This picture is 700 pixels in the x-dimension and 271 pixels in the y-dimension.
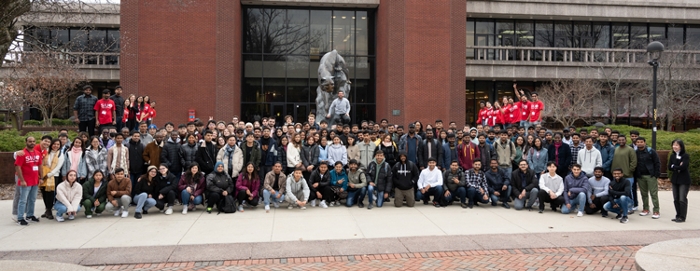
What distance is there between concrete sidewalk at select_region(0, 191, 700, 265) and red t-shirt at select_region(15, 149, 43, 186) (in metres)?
0.85

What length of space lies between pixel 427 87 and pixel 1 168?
1978 centimetres

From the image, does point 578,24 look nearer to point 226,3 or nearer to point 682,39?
point 682,39

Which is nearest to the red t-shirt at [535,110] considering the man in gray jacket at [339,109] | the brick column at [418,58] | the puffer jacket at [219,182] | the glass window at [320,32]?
the man in gray jacket at [339,109]

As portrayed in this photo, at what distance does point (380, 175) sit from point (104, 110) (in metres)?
7.69

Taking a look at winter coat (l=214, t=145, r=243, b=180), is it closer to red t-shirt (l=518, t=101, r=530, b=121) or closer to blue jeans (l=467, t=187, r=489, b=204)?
blue jeans (l=467, t=187, r=489, b=204)

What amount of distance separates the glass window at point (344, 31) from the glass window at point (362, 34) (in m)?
0.25

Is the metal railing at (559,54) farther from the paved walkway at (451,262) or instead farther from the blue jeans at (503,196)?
the paved walkway at (451,262)

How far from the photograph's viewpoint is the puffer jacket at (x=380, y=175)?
439 inches

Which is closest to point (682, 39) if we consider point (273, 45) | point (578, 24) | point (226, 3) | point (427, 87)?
point (578, 24)

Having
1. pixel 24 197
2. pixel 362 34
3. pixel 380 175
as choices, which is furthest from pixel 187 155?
pixel 362 34

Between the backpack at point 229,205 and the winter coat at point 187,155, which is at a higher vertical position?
the winter coat at point 187,155

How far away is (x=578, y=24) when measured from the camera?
35188mm

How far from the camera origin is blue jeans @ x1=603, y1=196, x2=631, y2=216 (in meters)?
9.61

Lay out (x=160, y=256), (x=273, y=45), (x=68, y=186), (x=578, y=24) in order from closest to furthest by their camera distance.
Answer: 1. (x=160, y=256)
2. (x=68, y=186)
3. (x=273, y=45)
4. (x=578, y=24)
